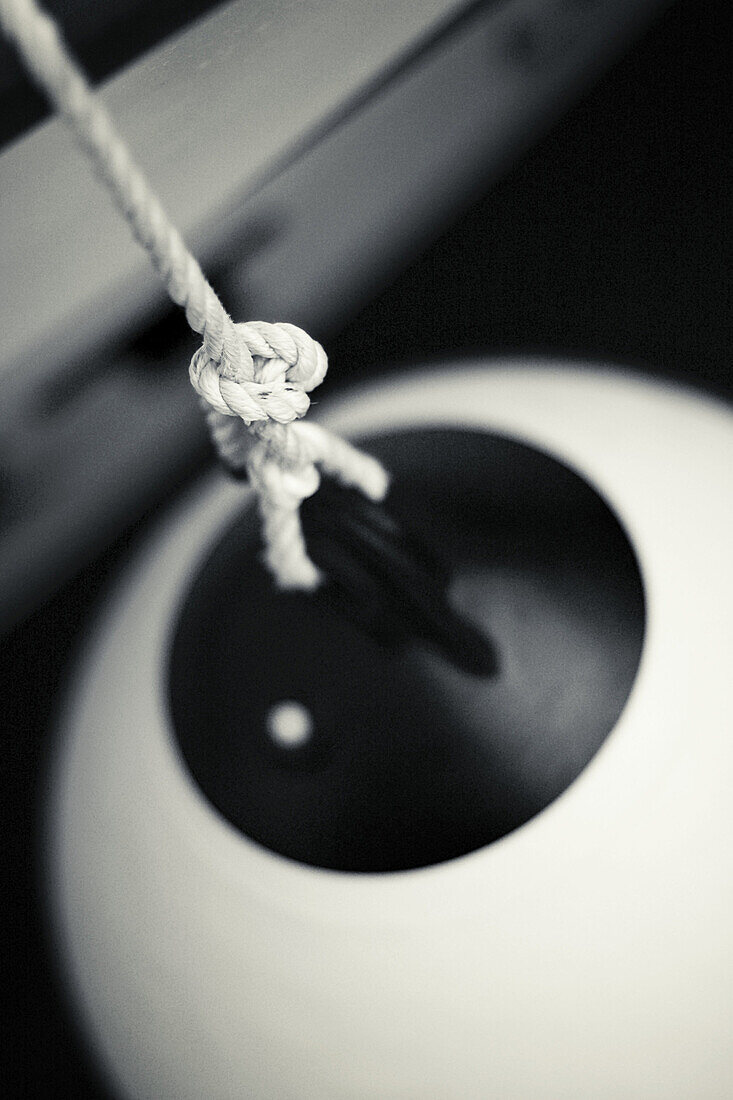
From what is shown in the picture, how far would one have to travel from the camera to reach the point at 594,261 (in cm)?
71

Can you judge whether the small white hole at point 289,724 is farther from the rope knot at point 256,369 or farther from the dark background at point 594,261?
the dark background at point 594,261

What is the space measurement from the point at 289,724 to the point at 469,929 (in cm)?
11

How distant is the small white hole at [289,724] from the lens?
0.37 meters

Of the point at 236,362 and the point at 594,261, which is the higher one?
the point at 594,261

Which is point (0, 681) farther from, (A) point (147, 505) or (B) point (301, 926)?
(B) point (301, 926)

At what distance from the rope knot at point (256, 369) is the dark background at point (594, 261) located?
1.34 ft

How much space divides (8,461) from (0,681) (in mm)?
286

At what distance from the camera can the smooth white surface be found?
0.29 metres

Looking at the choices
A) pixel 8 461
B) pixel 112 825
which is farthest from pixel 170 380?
pixel 112 825

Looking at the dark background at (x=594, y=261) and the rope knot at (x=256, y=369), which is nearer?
the rope knot at (x=256, y=369)

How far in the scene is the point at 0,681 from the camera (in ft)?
2.08

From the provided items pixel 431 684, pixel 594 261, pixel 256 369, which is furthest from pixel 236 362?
pixel 594 261

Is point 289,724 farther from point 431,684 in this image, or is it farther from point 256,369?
point 256,369

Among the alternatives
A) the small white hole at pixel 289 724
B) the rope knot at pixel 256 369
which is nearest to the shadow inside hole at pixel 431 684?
the small white hole at pixel 289 724
